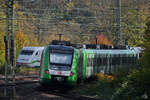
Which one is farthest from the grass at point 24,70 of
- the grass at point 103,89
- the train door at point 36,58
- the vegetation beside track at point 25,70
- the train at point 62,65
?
the grass at point 103,89

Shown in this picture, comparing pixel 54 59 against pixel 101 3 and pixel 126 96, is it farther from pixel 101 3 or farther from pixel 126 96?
pixel 101 3

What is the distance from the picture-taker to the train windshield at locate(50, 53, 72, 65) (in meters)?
20.0

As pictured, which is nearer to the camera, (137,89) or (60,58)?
(137,89)

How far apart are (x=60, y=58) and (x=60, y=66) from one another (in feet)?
2.00

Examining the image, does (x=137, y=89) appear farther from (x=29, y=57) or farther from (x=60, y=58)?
(x=29, y=57)

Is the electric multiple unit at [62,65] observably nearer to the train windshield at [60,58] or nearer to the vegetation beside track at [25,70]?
the train windshield at [60,58]

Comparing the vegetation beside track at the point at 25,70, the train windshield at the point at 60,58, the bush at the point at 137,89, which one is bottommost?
the vegetation beside track at the point at 25,70

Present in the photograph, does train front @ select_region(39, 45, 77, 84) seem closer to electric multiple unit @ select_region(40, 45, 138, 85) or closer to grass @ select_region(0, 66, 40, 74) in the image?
electric multiple unit @ select_region(40, 45, 138, 85)

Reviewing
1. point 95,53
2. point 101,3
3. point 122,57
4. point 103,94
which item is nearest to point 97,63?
point 95,53

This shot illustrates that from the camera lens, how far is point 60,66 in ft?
64.9

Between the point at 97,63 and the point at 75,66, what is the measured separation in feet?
21.6

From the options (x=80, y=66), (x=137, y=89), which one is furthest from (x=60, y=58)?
(x=137, y=89)

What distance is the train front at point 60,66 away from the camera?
19594mm

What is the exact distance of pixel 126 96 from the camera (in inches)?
602
